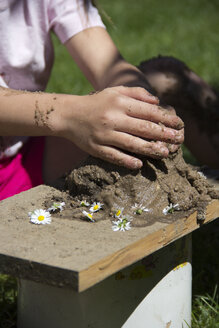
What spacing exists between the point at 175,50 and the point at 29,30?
12.0 feet

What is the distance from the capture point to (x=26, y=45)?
8.20ft

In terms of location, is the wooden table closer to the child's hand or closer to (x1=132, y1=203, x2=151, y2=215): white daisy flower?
(x1=132, y1=203, x2=151, y2=215): white daisy flower

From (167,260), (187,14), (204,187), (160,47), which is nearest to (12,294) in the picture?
(167,260)

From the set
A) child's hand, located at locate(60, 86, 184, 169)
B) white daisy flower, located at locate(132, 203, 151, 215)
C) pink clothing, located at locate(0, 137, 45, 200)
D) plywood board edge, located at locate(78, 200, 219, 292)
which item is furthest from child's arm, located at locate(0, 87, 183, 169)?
pink clothing, located at locate(0, 137, 45, 200)

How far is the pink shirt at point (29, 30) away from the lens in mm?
2443

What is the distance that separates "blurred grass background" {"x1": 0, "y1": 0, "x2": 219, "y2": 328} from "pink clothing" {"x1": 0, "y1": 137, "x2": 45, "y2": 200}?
441 mm

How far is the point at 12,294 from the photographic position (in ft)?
7.75

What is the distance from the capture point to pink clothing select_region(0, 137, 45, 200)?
2.42 m

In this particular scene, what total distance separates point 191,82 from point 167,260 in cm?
116

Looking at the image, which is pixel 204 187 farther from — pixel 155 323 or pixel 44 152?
pixel 44 152

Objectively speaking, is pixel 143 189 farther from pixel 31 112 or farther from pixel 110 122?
pixel 31 112

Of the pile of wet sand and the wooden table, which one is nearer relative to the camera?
the wooden table

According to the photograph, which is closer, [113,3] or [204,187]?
[204,187]

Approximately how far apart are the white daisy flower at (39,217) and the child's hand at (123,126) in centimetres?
28
